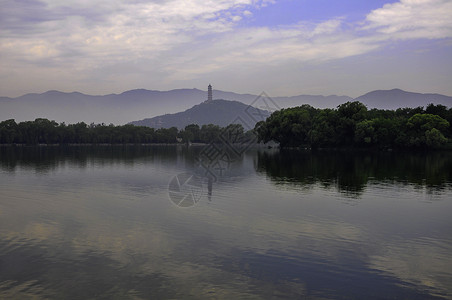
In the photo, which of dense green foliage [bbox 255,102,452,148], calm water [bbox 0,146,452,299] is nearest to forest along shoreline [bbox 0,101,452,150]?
dense green foliage [bbox 255,102,452,148]

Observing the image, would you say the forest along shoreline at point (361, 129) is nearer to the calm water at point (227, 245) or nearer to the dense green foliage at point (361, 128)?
the dense green foliage at point (361, 128)

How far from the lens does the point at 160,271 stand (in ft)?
47.4

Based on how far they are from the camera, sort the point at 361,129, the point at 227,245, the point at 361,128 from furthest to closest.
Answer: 1. the point at 361,128
2. the point at 361,129
3. the point at 227,245

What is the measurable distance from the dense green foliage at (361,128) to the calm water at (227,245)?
262 ft

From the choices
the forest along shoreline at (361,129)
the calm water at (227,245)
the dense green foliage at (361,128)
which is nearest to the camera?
the calm water at (227,245)

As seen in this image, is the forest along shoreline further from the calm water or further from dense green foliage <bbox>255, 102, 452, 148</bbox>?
the calm water

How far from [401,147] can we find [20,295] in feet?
383

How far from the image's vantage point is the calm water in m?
13.1

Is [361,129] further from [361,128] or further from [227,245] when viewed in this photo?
[227,245]

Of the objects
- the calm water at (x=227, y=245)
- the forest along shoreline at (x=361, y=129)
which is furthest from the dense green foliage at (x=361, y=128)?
the calm water at (x=227, y=245)

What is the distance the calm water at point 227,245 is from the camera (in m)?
13.1

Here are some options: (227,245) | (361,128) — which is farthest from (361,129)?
(227,245)

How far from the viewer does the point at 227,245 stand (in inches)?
703

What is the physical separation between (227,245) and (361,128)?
100445mm
